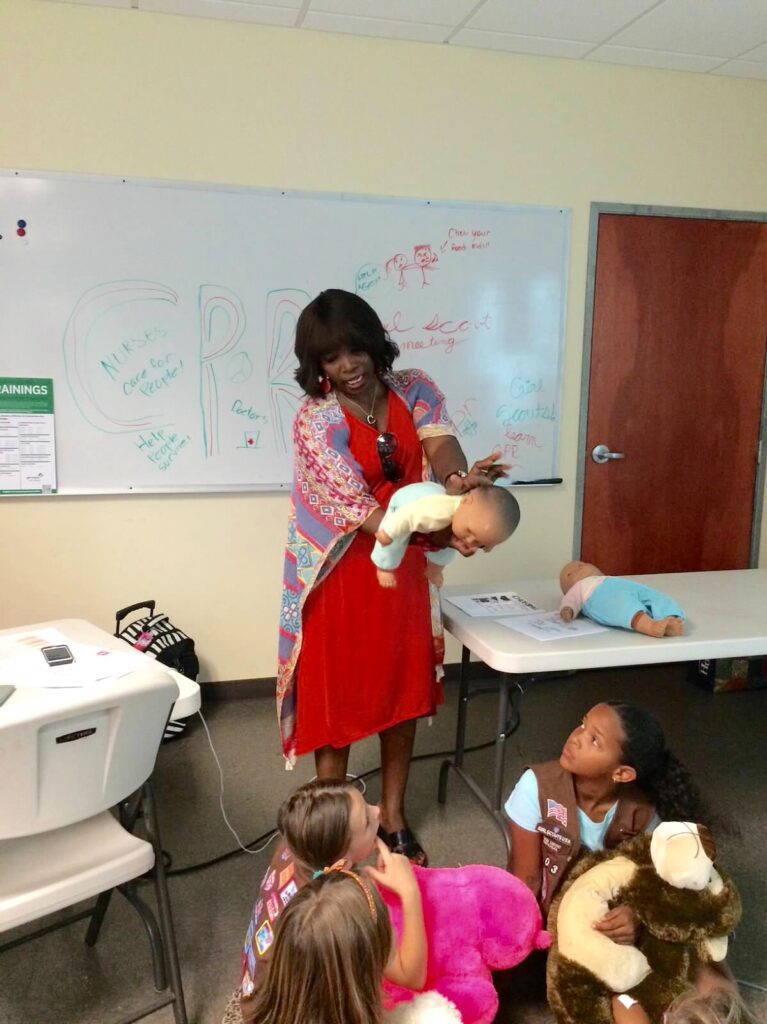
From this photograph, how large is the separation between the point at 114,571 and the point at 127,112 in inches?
67.4

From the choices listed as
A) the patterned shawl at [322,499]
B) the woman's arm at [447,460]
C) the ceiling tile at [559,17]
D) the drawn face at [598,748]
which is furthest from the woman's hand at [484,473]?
the ceiling tile at [559,17]

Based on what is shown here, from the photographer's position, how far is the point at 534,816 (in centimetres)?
164

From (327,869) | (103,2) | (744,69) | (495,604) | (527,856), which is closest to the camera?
(327,869)

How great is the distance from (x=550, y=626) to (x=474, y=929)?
29.2 inches

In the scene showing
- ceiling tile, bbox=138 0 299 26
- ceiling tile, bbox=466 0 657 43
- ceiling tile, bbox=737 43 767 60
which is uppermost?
ceiling tile, bbox=737 43 767 60

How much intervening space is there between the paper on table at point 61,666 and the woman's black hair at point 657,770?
0.99 metres

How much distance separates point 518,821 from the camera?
5.44ft

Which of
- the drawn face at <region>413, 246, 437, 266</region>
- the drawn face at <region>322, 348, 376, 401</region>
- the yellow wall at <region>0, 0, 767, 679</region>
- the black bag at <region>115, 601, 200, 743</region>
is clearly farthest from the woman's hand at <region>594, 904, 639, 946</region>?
the drawn face at <region>413, 246, 437, 266</region>

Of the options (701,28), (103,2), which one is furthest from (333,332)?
(701,28)

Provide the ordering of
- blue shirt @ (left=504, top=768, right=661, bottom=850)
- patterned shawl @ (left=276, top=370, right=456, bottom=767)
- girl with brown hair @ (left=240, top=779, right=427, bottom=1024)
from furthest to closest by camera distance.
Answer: patterned shawl @ (left=276, top=370, right=456, bottom=767) < blue shirt @ (left=504, top=768, right=661, bottom=850) < girl with brown hair @ (left=240, top=779, right=427, bottom=1024)

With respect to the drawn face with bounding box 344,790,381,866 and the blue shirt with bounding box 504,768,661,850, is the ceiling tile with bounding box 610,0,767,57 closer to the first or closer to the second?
the blue shirt with bounding box 504,768,661,850

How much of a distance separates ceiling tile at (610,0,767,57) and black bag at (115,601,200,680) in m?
2.87

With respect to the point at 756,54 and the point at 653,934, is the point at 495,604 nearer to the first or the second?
the point at 653,934

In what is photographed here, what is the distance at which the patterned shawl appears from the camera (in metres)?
1.75
